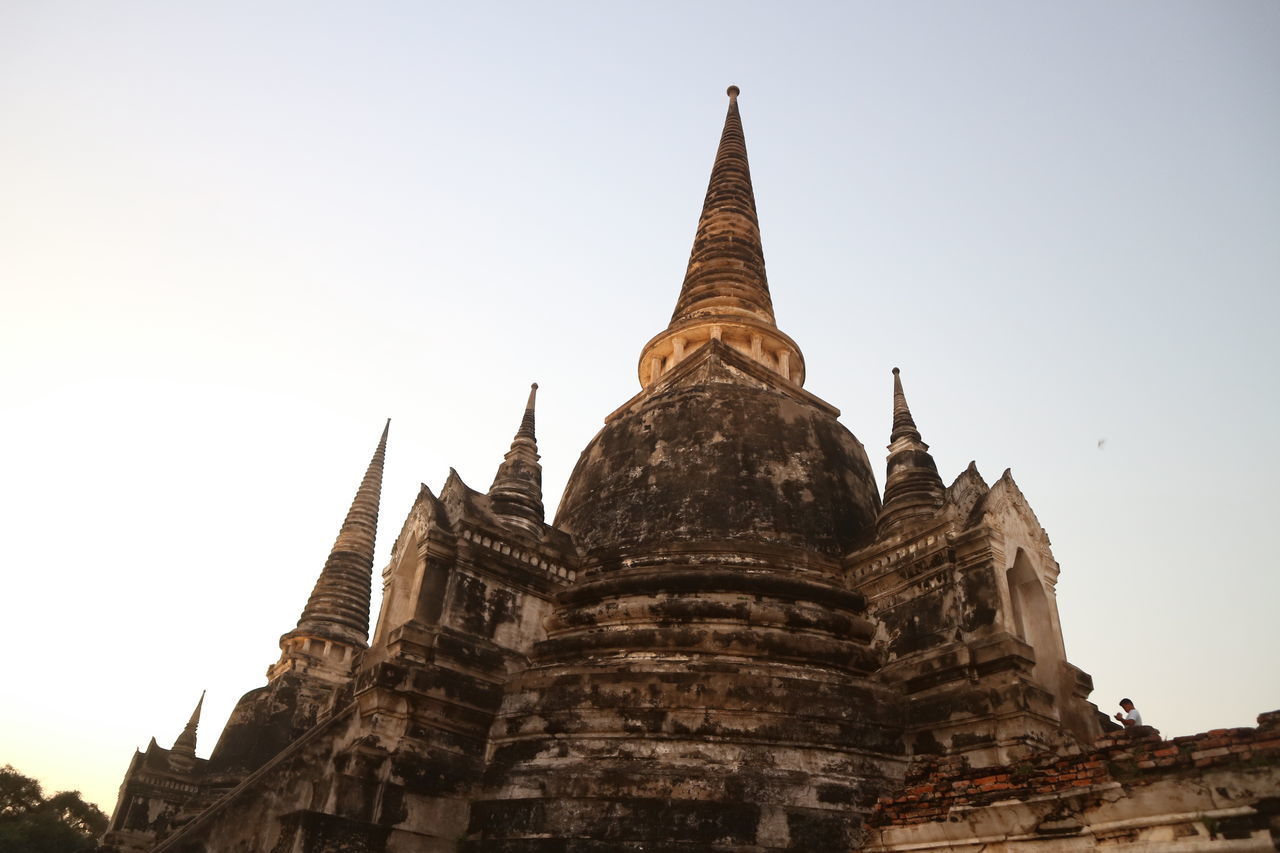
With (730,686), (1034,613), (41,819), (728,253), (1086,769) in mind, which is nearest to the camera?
(1086,769)

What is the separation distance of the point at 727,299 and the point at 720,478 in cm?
584

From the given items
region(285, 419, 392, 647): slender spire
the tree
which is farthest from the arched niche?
the tree

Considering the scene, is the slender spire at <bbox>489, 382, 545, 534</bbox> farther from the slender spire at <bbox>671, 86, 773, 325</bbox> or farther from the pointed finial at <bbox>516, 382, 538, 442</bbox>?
the slender spire at <bbox>671, 86, 773, 325</bbox>

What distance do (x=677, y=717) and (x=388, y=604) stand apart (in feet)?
13.2

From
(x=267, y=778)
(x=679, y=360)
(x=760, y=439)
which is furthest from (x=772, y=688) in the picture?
(x=679, y=360)

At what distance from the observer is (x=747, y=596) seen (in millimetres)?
10516

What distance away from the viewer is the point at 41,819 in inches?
1277

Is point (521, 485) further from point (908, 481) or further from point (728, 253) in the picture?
point (728, 253)

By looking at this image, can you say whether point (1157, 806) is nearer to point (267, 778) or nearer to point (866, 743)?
point (866, 743)

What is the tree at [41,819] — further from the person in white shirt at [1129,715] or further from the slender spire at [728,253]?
the person in white shirt at [1129,715]

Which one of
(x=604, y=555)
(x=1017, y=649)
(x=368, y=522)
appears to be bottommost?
(x=1017, y=649)

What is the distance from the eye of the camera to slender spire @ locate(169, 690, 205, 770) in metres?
19.0

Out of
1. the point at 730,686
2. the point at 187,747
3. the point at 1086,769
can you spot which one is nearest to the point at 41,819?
the point at 187,747

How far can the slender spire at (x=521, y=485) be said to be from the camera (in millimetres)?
11898
